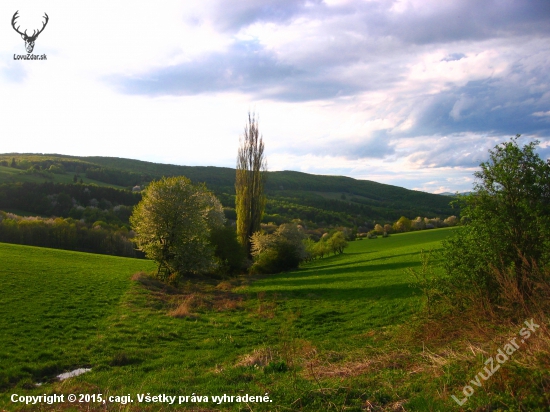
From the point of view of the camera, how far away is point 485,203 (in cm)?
1226

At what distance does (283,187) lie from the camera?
167 meters

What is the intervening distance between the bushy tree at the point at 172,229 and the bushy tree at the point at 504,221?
21702 millimetres

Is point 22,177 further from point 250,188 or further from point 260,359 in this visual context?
point 260,359

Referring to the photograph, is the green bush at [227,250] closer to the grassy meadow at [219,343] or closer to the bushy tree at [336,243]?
the grassy meadow at [219,343]

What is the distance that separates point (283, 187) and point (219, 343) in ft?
503

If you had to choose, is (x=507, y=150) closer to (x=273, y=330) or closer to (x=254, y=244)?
(x=273, y=330)

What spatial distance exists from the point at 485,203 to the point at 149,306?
60.7 feet

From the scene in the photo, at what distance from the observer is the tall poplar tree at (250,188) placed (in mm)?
49188

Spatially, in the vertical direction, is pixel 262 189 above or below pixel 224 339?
above

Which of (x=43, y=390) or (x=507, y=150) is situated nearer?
(x=43, y=390)

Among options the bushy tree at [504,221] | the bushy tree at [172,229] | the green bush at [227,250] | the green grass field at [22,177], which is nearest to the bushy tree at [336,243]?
the green bush at [227,250]

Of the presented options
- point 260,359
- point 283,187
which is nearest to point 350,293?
point 260,359

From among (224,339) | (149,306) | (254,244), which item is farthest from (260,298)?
(254,244)

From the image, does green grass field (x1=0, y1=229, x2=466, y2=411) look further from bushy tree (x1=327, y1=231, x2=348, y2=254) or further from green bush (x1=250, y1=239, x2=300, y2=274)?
bushy tree (x1=327, y1=231, x2=348, y2=254)
